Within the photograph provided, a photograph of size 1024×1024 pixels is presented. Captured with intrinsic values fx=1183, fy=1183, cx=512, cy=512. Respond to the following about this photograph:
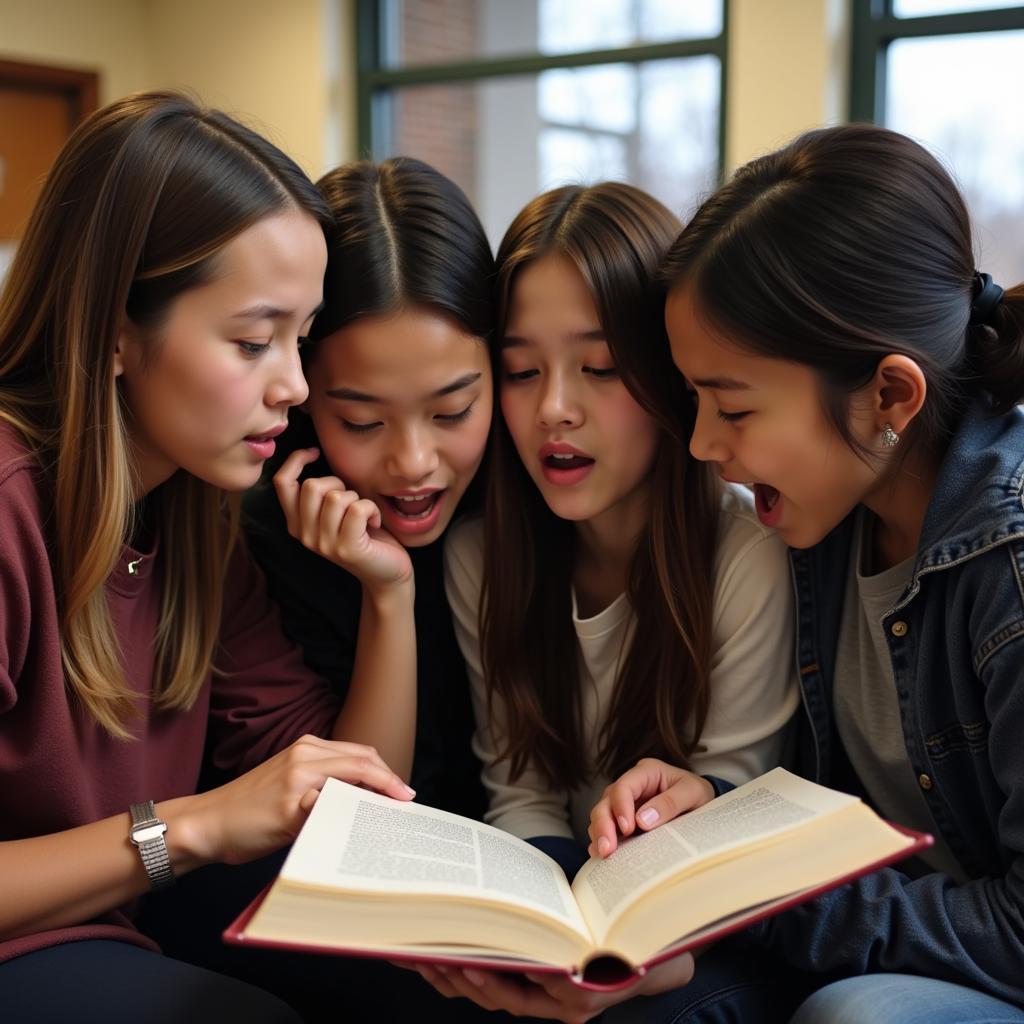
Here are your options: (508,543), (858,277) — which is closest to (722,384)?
(858,277)

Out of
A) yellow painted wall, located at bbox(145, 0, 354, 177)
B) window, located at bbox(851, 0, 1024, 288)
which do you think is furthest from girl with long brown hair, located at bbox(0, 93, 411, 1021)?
yellow painted wall, located at bbox(145, 0, 354, 177)

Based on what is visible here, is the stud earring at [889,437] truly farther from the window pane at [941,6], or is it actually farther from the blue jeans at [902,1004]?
the window pane at [941,6]

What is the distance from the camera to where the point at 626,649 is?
1492 millimetres

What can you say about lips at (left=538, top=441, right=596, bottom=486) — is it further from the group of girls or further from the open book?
the open book

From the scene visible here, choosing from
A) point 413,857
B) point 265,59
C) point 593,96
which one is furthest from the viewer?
point 265,59

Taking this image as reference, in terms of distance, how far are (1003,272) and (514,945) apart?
364 cm

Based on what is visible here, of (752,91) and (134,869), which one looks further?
(752,91)

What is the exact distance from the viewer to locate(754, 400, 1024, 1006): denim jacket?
110cm

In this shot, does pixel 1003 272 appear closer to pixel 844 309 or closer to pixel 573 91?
pixel 573 91

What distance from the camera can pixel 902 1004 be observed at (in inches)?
41.8

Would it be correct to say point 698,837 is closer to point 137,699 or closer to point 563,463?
point 563,463

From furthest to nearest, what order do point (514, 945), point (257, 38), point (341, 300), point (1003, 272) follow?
point (257, 38) < point (1003, 272) < point (341, 300) < point (514, 945)

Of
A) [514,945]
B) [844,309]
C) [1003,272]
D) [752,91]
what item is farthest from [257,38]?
[514,945]

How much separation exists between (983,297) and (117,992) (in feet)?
3.64
